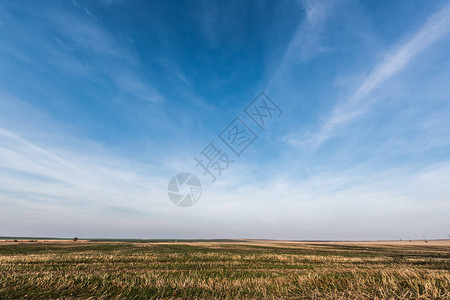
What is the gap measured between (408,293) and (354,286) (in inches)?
85.1

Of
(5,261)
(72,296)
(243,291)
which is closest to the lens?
(72,296)

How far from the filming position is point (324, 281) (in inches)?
477

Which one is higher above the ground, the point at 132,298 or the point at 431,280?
the point at 431,280

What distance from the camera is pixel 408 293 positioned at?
9562 millimetres

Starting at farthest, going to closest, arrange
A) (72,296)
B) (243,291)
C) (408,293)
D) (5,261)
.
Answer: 1. (5,261)
2. (243,291)
3. (72,296)
4. (408,293)

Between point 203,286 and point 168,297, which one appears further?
point 203,286

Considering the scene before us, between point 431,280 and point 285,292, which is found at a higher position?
point 431,280

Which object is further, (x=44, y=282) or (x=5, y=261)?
(x=5, y=261)

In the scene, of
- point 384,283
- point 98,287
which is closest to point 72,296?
point 98,287

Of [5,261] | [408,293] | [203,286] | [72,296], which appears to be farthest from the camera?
[5,261]

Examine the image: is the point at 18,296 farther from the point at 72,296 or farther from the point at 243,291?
the point at 243,291

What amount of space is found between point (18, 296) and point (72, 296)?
2.50 m

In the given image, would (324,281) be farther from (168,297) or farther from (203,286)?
(168,297)

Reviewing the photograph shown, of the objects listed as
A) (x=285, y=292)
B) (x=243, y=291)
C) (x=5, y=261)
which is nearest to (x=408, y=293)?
(x=285, y=292)
